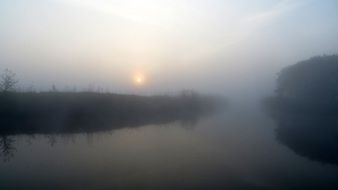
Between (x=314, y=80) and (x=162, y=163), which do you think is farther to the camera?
(x=314, y=80)

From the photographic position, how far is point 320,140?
2378 cm

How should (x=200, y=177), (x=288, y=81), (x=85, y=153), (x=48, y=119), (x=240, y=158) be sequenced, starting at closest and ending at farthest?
1. (x=200, y=177)
2. (x=240, y=158)
3. (x=85, y=153)
4. (x=48, y=119)
5. (x=288, y=81)

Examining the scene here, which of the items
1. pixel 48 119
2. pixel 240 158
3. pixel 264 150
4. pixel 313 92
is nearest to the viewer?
pixel 240 158

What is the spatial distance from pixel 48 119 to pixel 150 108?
53.0 ft

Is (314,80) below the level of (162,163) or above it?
above

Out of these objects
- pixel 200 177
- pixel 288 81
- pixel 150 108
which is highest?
pixel 288 81

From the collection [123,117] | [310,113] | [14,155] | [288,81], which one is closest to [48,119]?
[123,117]

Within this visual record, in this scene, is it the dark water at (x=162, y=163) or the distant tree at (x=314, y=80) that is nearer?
the dark water at (x=162, y=163)

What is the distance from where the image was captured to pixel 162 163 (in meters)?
15.9

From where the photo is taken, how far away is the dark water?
12.6m

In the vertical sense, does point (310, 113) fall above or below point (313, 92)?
below

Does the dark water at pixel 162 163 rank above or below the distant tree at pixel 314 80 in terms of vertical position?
below

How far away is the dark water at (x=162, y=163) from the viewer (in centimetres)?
1258

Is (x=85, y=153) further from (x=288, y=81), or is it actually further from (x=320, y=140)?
(x=288, y=81)
